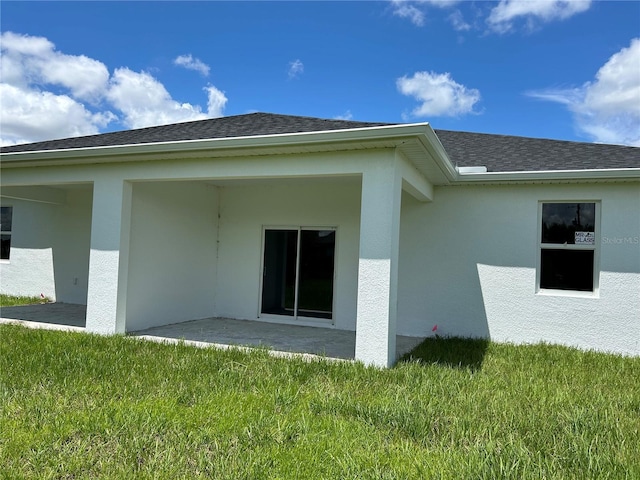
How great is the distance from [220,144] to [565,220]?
264 inches

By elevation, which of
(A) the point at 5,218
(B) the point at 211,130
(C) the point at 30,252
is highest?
(B) the point at 211,130

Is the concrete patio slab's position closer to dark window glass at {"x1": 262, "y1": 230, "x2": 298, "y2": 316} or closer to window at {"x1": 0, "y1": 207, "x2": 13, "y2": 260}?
dark window glass at {"x1": 262, "y1": 230, "x2": 298, "y2": 316}

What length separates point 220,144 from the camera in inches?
259

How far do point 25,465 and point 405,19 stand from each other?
12681mm

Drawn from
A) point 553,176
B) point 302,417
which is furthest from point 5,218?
point 553,176

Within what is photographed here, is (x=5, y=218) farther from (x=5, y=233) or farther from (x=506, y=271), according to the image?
(x=506, y=271)

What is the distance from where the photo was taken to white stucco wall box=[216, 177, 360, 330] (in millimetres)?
9648

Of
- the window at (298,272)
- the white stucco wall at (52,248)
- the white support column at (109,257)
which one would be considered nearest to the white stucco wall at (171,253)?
the white support column at (109,257)

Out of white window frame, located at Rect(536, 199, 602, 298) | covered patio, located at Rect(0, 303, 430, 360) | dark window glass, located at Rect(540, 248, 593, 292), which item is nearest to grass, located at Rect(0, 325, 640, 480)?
covered patio, located at Rect(0, 303, 430, 360)

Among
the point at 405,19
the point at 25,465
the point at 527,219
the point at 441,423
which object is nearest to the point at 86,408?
the point at 25,465

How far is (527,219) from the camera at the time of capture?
839cm

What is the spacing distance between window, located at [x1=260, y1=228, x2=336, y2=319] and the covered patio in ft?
1.95

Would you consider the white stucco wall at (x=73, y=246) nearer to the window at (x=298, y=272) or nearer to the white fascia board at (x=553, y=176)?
the window at (x=298, y=272)

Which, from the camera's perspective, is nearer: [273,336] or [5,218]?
[273,336]
